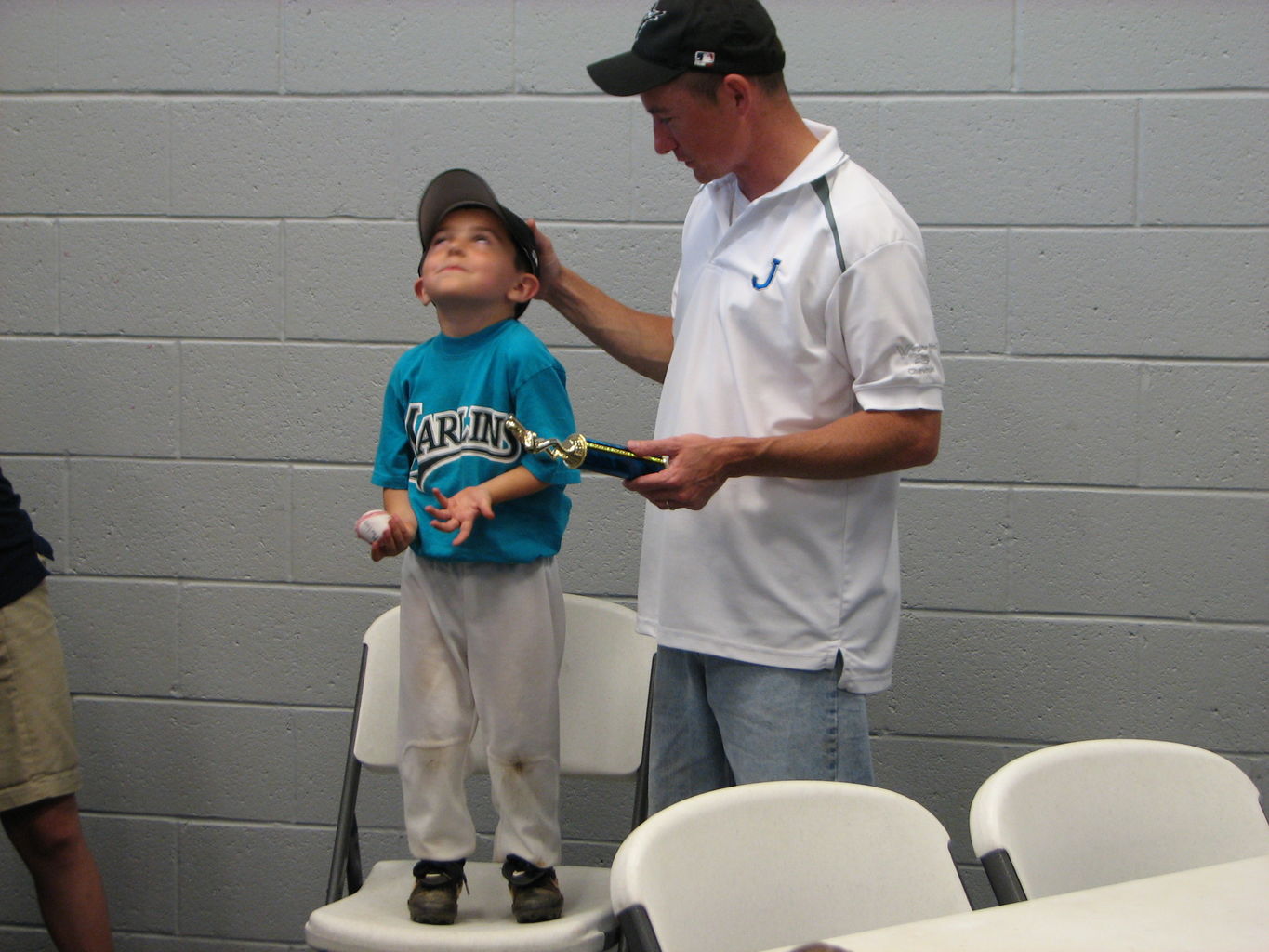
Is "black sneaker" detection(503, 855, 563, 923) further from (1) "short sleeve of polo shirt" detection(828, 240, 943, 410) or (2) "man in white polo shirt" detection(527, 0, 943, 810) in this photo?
(1) "short sleeve of polo shirt" detection(828, 240, 943, 410)

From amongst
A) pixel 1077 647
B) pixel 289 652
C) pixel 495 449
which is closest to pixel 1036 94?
pixel 1077 647

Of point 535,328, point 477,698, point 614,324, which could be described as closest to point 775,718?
point 477,698

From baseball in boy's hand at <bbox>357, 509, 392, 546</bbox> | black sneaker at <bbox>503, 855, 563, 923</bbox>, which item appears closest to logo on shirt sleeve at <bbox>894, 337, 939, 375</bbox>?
baseball in boy's hand at <bbox>357, 509, 392, 546</bbox>

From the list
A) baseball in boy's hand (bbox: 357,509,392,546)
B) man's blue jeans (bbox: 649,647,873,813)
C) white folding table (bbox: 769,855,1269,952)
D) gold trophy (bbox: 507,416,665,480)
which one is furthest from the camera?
baseball in boy's hand (bbox: 357,509,392,546)

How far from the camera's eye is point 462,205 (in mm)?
1848

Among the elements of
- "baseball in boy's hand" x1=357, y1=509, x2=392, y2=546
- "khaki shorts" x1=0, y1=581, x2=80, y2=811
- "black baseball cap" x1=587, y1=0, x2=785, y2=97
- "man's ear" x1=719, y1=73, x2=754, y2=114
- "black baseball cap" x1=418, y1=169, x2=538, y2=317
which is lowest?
"khaki shorts" x1=0, y1=581, x2=80, y2=811

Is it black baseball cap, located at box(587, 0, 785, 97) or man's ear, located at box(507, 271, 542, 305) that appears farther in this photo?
man's ear, located at box(507, 271, 542, 305)

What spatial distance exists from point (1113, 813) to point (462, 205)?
1177 mm

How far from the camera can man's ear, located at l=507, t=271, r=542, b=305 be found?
6.15 feet

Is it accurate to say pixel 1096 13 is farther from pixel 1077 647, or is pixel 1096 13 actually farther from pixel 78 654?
pixel 78 654

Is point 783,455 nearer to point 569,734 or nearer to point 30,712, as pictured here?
point 569,734

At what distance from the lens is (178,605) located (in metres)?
2.58

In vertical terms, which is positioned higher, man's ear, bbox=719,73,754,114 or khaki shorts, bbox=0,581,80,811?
man's ear, bbox=719,73,754,114

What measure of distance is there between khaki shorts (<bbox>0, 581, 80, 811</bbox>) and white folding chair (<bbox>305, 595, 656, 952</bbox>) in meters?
0.50
